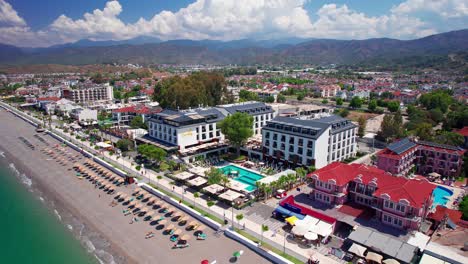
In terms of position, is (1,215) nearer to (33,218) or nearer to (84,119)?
(33,218)

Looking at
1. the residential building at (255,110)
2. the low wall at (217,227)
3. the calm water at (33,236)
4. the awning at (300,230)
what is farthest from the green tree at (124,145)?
the awning at (300,230)

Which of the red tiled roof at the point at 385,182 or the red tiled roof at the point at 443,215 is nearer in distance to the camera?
the red tiled roof at the point at 385,182

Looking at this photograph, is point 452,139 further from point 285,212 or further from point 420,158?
point 285,212

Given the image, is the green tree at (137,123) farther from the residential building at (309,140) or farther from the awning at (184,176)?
the residential building at (309,140)

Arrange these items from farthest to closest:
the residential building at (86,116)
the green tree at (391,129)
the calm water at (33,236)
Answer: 1. the residential building at (86,116)
2. the green tree at (391,129)
3. the calm water at (33,236)

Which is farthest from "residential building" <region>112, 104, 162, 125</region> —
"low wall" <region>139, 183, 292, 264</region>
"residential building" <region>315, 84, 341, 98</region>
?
"residential building" <region>315, 84, 341, 98</region>

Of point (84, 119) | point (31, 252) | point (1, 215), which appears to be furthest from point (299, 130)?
point (84, 119)

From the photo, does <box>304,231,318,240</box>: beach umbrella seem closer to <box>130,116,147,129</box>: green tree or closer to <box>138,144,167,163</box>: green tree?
<box>138,144,167,163</box>: green tree
